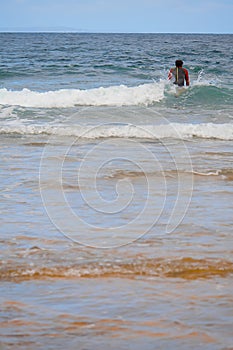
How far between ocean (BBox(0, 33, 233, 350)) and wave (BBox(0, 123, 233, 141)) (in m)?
0.03

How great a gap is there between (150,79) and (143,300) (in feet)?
67.8

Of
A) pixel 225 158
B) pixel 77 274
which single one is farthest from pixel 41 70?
pixel 77 274

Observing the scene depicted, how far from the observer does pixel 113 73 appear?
85.3 ft

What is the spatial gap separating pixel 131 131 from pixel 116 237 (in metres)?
6.30

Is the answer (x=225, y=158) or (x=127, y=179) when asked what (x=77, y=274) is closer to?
(x=127, y=179)

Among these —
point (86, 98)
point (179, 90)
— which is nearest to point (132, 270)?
point (86, 98)

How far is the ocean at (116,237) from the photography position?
331cm

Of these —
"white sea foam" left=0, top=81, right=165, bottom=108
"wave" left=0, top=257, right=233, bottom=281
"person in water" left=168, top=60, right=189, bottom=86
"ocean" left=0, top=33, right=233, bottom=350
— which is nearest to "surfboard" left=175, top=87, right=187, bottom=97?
"person in water" left=168, top=60, right=189, bottom=86

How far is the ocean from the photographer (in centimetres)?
331

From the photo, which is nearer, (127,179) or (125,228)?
(125,228)

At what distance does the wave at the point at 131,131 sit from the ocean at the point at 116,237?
0.03 m

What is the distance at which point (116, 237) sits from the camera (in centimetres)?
488

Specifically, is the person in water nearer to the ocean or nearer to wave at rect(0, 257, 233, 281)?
the ocean

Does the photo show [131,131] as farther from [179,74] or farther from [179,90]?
[179,74]
